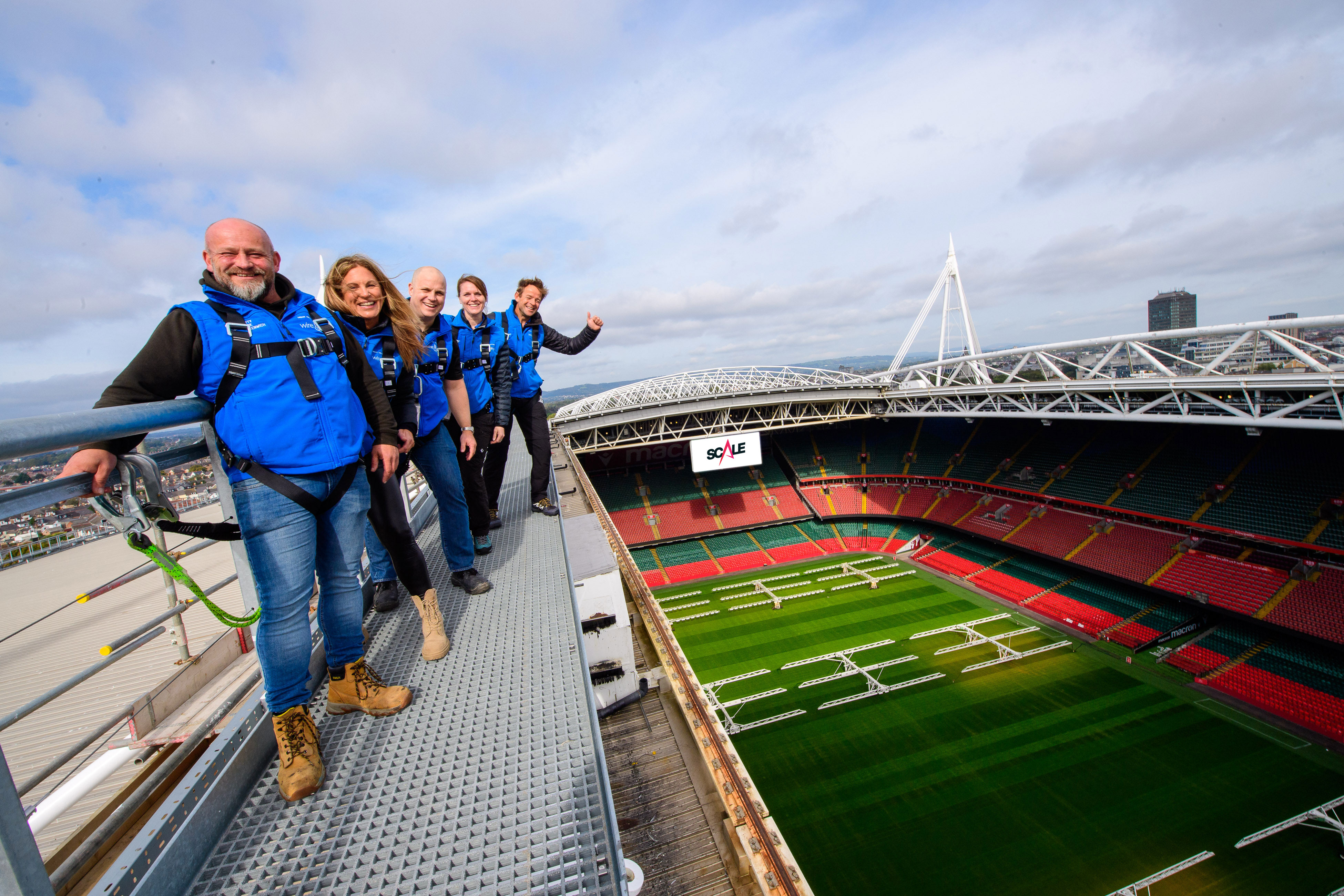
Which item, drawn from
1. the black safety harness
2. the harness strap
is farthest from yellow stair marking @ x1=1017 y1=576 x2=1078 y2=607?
the black safety harness

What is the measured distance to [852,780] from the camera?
33.9 feet

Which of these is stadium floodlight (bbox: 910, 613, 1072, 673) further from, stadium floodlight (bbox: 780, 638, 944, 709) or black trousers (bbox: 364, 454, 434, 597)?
black trousers (bbox: 364, 454, 434, 597)

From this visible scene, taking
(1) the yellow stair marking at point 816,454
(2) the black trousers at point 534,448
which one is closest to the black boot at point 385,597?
(2) the black trousers at point 534,448

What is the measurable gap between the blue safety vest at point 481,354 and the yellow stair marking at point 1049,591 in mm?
18413

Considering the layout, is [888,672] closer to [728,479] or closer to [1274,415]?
[1274,415]

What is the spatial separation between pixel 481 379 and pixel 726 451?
1783 centimetres

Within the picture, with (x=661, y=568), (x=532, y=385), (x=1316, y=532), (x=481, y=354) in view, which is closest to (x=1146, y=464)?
(x=1316, y=532)

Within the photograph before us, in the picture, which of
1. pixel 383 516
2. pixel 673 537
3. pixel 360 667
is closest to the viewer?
pixel 360 667

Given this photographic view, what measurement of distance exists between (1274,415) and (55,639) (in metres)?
18.2

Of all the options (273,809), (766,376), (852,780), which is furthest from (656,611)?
(766,376)

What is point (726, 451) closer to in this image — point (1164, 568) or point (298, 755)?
point (1164, 568)

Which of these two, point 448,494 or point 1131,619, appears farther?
point 1131,619

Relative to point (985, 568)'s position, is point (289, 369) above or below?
above

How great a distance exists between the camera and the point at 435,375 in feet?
11.6
